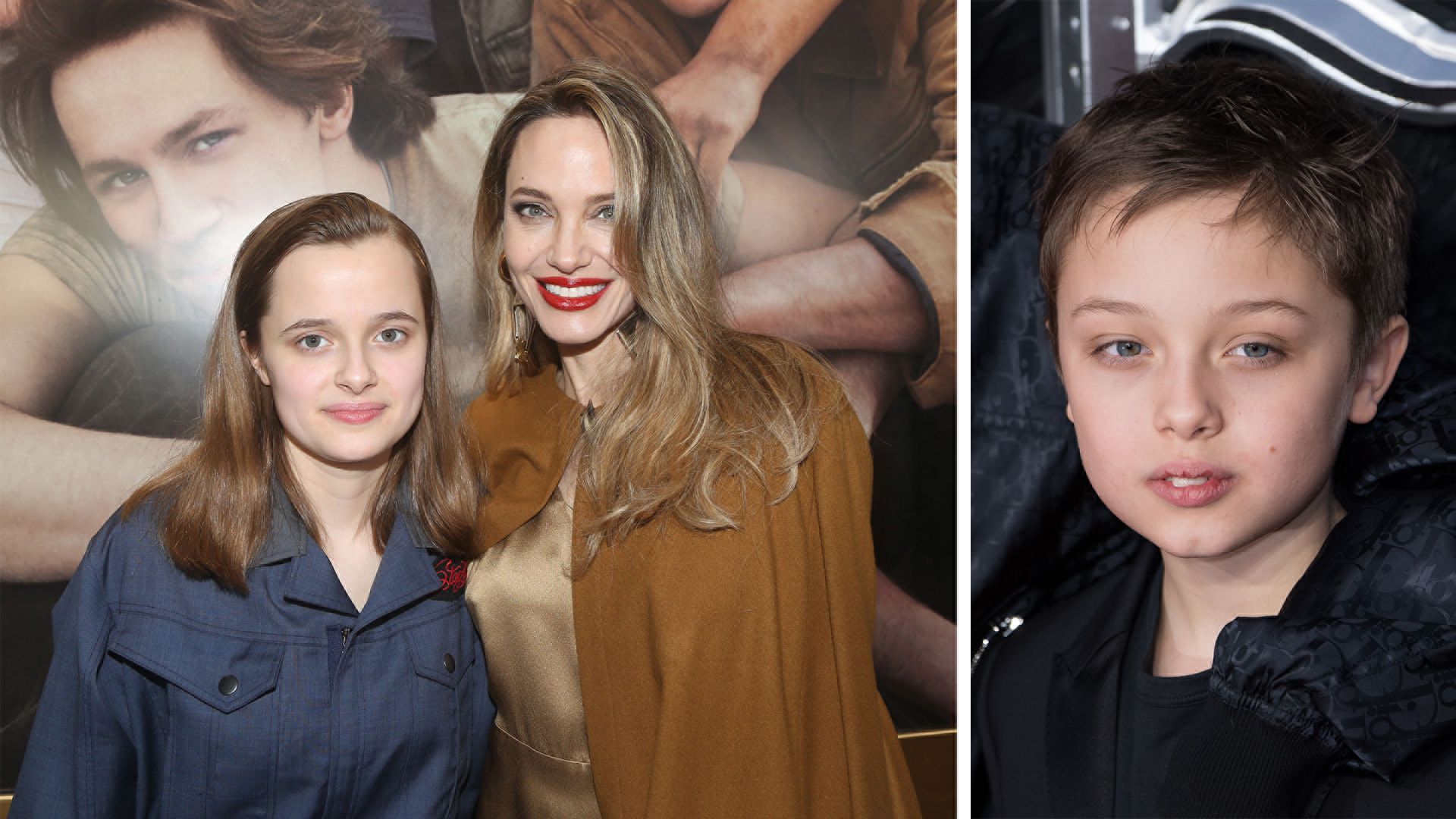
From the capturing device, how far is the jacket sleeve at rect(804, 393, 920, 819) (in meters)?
2.04

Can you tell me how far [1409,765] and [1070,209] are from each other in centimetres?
111

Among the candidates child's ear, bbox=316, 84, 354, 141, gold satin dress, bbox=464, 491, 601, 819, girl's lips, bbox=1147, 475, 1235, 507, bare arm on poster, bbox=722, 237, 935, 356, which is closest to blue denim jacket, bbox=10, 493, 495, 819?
gold satin dress, bbox=464, 491, 601, 819

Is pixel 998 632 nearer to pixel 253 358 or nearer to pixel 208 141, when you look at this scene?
pixel 253 358

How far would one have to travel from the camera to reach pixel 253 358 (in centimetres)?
199

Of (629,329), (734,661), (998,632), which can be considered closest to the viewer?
(734,661)

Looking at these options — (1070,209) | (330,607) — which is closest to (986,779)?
(1070,209)

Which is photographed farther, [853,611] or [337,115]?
[337,115]

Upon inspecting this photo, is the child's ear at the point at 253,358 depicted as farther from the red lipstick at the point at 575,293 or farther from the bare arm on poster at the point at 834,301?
the bare arm on poster at the point at 834,301

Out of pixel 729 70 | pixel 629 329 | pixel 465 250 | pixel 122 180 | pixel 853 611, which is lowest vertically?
pixel 853 611

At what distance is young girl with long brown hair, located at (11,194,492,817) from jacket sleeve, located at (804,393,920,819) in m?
0.70

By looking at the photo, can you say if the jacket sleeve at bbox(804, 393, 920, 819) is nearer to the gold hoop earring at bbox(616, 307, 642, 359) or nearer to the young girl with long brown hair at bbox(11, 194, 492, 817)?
the gold hoop earring at bbox(616, 307, 642, 359)

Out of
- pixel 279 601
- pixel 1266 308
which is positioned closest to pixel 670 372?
pixel 279 601

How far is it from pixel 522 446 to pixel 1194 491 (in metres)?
1.23

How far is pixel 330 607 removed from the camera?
6.34 ft
